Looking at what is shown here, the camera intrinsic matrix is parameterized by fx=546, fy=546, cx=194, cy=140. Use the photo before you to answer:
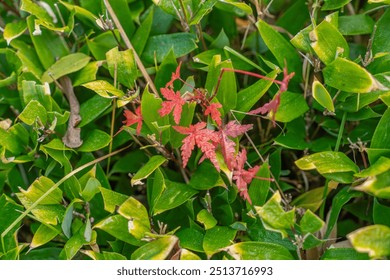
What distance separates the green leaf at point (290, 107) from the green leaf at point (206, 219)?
0.25m

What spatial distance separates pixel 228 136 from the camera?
113 cm

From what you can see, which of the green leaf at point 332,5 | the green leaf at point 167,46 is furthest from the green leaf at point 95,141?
the green leaf at point 332,5

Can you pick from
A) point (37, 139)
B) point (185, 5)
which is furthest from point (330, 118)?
point (37, 139)

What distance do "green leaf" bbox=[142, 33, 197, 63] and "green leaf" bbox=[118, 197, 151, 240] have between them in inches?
13.8

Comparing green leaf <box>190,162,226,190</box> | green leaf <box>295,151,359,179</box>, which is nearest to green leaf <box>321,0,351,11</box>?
green leaf <box>295,151,359,179</box>

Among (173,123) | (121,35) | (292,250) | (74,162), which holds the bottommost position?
(292,250)

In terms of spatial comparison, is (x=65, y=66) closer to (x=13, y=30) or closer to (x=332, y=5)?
A: (x=13, y=30)

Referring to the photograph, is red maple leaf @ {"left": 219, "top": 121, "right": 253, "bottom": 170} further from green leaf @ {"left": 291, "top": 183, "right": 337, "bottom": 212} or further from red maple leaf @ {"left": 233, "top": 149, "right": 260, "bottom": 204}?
green leaf @ {"left": 291, "top": 183, "right": 337, "bottom": 212}

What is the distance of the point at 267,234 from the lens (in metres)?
1.14

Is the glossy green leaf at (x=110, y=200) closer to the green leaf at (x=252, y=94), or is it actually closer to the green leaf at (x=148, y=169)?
the green leaf at (x=148, y=169)

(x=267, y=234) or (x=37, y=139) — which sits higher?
(x=37, y=139)

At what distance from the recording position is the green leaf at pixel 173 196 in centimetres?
116

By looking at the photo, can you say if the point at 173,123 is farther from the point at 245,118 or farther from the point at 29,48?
the point at 29,48
